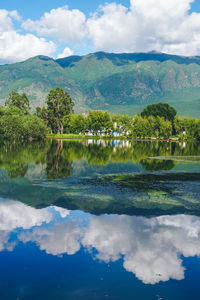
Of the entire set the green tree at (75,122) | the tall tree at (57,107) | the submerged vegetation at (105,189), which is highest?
the tall tree at (57,107)

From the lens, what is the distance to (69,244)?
45.1 feet

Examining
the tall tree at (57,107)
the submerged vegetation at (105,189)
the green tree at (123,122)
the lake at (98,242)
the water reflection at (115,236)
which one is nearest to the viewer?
the lake at (98,242)

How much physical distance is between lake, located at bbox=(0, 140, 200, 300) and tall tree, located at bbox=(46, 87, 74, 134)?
15671 cm

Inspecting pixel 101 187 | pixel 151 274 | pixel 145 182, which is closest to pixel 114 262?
pixel 151 274

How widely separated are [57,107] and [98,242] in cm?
17134

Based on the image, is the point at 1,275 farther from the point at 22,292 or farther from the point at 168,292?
the point at 168,292

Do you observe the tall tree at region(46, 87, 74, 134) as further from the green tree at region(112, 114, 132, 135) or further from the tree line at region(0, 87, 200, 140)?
the green tree at region(112, 114, 132, 135)

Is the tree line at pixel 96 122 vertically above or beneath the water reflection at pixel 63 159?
above

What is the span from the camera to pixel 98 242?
1408 centimetres

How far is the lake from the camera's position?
33.9 ft

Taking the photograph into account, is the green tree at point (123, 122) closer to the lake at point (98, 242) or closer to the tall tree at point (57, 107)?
the tall tree at point (57, 107)

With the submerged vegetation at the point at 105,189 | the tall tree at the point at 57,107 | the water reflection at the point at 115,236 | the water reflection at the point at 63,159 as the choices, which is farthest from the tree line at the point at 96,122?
the water reflection at the point at 115,236

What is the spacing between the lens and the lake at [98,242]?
1033cm

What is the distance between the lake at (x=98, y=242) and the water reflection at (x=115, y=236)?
0.04 meters
